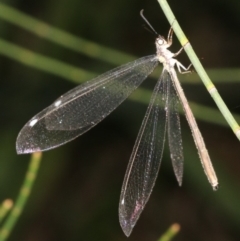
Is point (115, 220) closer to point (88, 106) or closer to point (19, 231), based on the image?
point (19, 231)

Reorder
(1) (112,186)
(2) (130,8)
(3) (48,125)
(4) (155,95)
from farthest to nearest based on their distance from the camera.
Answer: (1) (112,186) < (2) (130,8) < (4) (155,95) < (3) (48,125)

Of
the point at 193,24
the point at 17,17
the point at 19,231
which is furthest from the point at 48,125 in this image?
the point at 193,24

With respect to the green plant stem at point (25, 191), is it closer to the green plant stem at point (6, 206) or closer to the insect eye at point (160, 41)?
the green plant stem at point (6, 206)

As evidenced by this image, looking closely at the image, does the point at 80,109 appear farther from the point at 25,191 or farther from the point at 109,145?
the point at 109,145

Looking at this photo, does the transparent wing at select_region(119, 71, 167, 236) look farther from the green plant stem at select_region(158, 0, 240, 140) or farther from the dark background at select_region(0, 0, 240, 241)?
the dark background at select_region(0, 0, 240, 241)

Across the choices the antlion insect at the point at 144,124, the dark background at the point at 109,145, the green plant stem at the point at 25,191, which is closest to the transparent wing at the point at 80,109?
the antlion insect at the point at 144,124

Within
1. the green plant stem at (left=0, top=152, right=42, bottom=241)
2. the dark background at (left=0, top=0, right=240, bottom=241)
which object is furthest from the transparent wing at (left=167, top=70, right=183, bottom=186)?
the dark background at (left=0, top=0, right=240, bottom=241)

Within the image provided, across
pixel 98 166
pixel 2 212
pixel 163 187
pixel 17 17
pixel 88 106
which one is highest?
pixel 17 17
